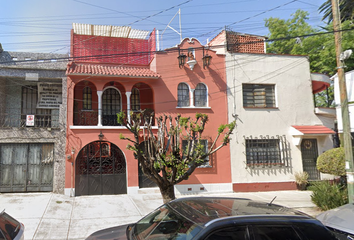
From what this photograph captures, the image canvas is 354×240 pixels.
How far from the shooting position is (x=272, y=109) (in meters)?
13.9

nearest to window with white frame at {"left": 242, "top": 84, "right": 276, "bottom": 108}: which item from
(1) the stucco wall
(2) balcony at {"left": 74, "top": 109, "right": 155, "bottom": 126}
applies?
(1) the stucco wall

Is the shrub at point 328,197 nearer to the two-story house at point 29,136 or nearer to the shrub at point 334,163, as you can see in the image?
the shrub at point 334,163

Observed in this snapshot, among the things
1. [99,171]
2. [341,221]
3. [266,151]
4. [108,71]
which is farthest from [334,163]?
[108,71]

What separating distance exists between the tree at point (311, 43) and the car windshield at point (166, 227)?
12.7m

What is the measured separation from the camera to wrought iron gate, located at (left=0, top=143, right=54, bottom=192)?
11.3 meters

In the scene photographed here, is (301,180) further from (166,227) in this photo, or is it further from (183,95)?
(166,227)

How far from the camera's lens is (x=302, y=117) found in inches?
556

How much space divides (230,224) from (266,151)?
1126 cm

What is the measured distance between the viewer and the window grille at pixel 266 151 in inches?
524

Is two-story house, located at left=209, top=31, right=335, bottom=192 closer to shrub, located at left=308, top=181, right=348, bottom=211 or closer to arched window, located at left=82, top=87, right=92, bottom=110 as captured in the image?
shrub, located at left=308, top=181, right=348, bottom=211

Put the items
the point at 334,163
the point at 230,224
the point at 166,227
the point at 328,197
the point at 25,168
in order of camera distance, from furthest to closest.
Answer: the point at 25,168, the point at 334,163, the point at 328,197, the point at 166,227, the point at 230,224

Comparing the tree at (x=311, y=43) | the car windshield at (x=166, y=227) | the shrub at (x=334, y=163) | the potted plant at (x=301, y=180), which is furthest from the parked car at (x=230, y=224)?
the tree at (x=311, y=43)

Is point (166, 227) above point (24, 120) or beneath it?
beneath

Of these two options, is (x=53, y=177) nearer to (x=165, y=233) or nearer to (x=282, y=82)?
(x=165, y=233)
